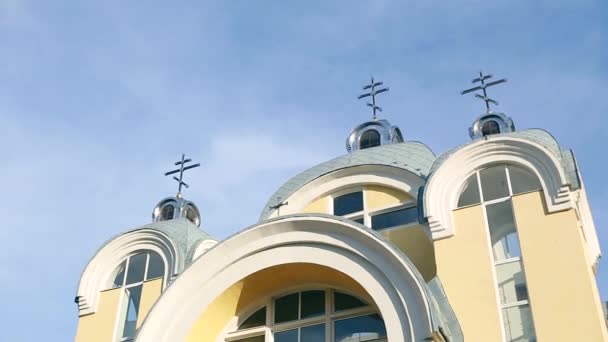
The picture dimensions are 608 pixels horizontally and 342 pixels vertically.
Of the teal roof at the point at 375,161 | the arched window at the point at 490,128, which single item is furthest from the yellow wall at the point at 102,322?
the arched window at the point at 490,128

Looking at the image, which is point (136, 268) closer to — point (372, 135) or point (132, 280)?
point (132, 280)

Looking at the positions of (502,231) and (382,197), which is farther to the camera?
(382,197)

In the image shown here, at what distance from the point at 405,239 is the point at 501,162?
7.51ft

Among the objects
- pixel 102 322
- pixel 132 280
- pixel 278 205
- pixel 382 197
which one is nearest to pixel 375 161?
pixel 382 197

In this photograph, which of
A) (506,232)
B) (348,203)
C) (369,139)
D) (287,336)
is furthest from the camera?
(369,139)

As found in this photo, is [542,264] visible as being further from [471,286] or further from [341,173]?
[341,173]

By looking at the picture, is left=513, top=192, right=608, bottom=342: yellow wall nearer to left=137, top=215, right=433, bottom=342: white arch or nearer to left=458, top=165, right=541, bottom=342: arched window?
left=458, top=165, right=541, bottom=342: arched window

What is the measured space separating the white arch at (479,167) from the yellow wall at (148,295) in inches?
232

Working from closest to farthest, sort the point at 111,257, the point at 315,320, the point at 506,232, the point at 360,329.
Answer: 1. the point at 360,329
2. the point at 506,232
3. the point at 315,320
4. the point at 111,257

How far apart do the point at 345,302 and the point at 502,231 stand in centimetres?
288

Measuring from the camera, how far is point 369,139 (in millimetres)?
19938

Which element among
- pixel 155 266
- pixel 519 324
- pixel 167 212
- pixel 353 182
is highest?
pixel 167 212

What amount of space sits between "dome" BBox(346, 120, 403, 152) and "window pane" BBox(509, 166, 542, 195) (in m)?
4.97

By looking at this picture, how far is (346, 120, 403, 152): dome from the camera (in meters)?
19.8
